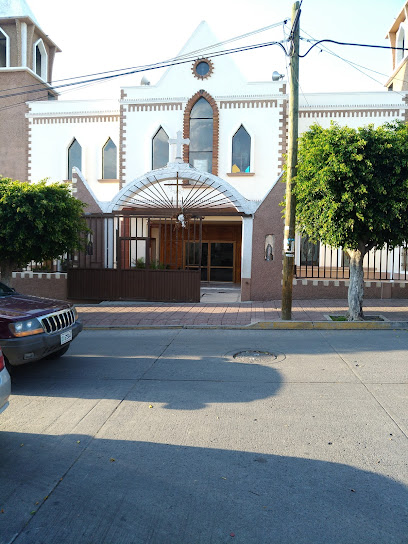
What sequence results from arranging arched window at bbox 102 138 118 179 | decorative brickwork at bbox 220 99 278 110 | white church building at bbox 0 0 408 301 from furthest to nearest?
arched window at bbox 102 138 118 179
decorative brickwork at bbox 220 99 278 110
white church building at bbox 0 0 408 301

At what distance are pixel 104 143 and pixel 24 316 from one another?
16.9m

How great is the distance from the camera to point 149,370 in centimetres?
685

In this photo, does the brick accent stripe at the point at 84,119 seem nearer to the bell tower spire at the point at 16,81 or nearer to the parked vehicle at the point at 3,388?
the bell tower spire at the point at 16,81

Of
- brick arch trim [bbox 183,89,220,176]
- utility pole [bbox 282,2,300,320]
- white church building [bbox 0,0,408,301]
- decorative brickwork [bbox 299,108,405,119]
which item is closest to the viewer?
utility pole [bbox 282,2,300,320]

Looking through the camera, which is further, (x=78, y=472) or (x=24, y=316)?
(x=24, y=316)

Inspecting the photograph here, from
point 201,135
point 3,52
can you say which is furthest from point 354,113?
point 3,52

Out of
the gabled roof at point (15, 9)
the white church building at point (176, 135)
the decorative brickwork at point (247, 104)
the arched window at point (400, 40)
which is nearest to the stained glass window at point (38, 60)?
the white church building at point (176, 135)

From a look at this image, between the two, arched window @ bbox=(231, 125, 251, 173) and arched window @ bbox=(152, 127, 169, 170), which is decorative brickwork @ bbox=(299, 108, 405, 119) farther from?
arched window @ bbox=(152, 127, 169, 170)

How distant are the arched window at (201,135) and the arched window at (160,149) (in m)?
1.14

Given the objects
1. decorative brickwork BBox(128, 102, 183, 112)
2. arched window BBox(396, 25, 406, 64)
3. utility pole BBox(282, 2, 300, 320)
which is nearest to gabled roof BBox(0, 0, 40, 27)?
decorative brickwork BBox(128, 102, 183, 112)

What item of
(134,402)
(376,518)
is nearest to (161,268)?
(134,402)

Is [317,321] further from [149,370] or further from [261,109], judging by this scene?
[261,109]

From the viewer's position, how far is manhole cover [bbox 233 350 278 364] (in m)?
7.42

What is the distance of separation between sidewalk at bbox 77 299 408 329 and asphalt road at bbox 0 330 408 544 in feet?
10.5
